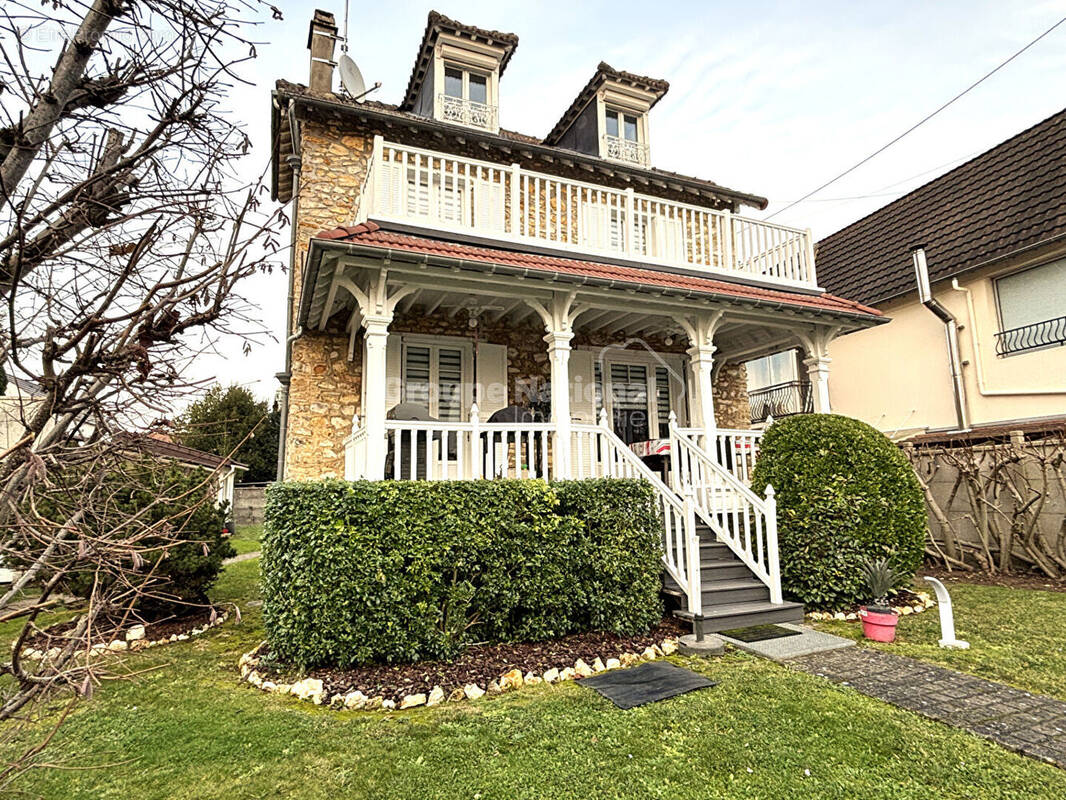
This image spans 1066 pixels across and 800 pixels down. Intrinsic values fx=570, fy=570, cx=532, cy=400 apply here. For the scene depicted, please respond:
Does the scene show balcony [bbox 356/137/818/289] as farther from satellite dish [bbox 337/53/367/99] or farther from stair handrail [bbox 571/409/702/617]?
stair handrail [bbox 571/409/702/617]

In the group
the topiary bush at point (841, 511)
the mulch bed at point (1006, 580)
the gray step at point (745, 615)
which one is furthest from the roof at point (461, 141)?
the gray step at point (745, 615)

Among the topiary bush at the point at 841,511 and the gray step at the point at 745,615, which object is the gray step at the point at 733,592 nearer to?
the gray step at the point at 745,615

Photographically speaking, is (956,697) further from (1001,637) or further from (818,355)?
(818,355)

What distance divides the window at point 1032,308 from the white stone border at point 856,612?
572 cm

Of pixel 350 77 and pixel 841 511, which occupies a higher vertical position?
pixel 350 77

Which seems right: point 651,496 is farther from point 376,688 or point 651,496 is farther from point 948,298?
point 948,298

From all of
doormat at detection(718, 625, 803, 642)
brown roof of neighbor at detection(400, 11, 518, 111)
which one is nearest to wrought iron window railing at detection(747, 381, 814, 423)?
doormat at detection(718, 625, 803, 642)

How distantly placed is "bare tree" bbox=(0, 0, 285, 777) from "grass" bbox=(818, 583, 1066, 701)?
227 inches

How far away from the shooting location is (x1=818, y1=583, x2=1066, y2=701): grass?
14.8 feet

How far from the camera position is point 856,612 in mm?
6391

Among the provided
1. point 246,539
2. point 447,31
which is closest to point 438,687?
point 447,31

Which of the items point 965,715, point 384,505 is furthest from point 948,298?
point 384,505

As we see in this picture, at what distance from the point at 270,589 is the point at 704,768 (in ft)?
12.3

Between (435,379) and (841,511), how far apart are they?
5.66 m
